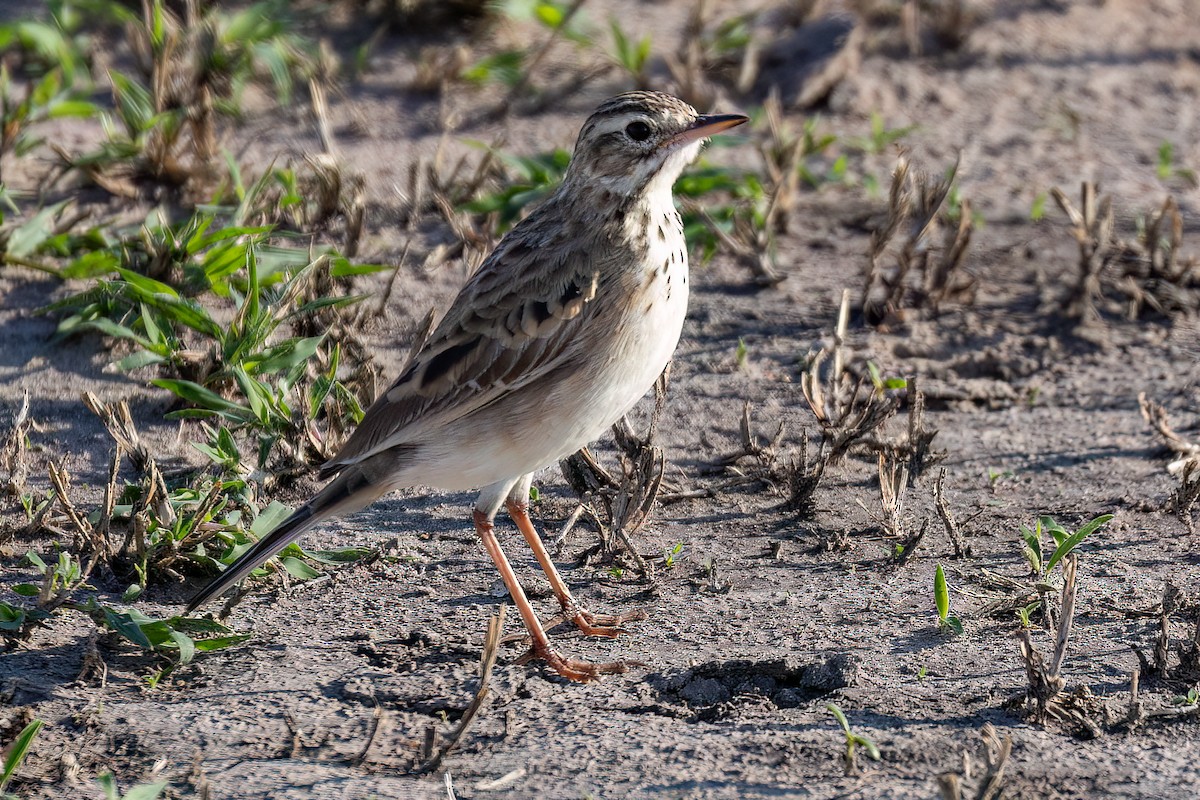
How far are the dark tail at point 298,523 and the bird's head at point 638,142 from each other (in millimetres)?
1277

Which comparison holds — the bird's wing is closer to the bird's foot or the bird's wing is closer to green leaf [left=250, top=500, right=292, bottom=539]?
green leaf [left=250, top=500, right=292, bottom=539]

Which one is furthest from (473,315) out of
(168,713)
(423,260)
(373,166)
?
(373,166)

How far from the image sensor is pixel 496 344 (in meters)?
4.93

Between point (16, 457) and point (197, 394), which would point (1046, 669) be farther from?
point (16, 457)

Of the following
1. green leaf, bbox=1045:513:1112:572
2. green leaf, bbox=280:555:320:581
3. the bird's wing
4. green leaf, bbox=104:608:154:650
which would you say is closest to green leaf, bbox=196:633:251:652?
green leaf, bbox=104:608:154:650

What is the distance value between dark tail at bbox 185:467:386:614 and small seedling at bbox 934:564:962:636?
73.4 inches

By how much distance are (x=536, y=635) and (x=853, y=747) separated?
120cm

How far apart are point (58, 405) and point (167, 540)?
134 cm

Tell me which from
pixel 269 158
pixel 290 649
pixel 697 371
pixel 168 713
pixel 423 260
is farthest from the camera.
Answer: pixel 269 158

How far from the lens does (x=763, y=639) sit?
4.94m

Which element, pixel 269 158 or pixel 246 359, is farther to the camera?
pixel 269 158

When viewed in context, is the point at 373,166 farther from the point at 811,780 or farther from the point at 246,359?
the point at 811,780

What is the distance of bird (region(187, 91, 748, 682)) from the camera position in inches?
188

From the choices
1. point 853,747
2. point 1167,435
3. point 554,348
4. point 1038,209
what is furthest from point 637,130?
point 1038,209
